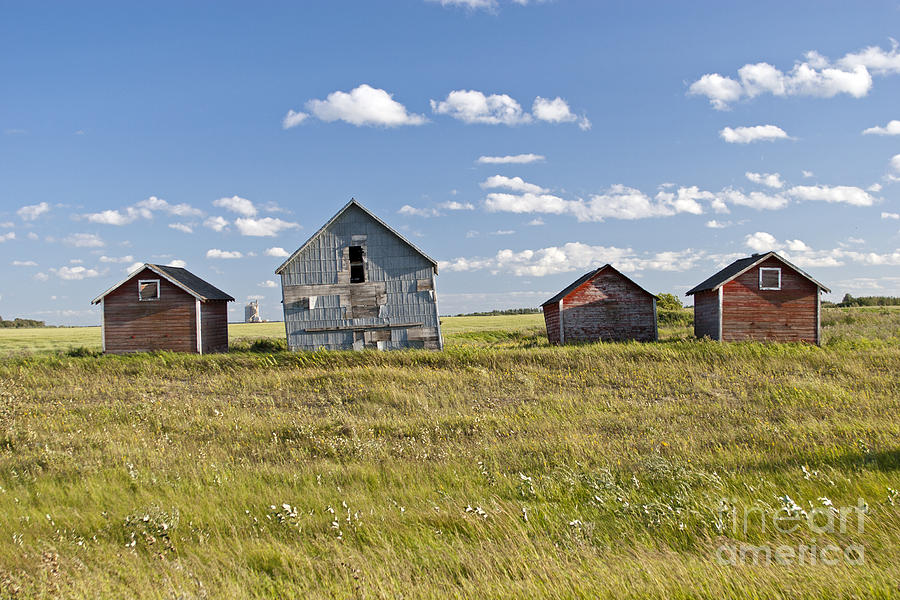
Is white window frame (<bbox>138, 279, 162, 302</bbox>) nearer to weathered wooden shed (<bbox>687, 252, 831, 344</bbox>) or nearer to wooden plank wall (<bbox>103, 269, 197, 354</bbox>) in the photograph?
wooden plank wall (<bbox>103, 269, 197, 354</bbox>)

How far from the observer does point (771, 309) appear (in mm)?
28688

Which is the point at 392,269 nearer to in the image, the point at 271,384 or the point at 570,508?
the point at 271,384

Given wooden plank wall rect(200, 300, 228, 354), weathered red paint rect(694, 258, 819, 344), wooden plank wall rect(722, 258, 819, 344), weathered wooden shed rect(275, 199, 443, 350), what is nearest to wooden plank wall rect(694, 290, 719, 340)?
weathered red paint rect(694, 258, 819, 344)

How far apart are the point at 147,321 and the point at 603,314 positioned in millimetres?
22358

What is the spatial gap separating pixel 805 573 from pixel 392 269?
23393 mm

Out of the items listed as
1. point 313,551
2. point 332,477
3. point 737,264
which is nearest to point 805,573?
point 313,551

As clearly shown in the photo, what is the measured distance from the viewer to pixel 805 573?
14.6 ft

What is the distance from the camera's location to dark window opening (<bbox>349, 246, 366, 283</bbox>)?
2698 cm

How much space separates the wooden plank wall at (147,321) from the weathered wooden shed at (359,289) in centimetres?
536

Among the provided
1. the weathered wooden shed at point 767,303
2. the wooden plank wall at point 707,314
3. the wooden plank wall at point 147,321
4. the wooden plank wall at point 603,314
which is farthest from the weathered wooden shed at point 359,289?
the weathered wooden shed at point 767,303

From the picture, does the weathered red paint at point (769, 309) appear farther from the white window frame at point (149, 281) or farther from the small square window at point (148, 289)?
the small square window at point (148, 289)

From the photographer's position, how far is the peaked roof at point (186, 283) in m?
27.7

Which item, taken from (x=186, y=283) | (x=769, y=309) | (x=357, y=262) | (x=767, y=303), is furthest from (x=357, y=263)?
(x=769, y=309)

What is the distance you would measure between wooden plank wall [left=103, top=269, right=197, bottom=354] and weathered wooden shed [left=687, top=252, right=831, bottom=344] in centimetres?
2570
